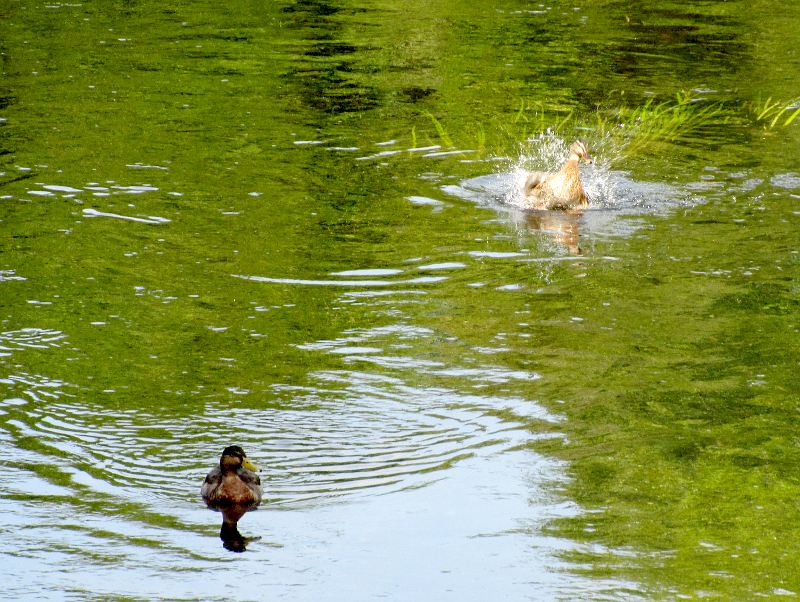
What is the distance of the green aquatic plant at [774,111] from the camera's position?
16719mm

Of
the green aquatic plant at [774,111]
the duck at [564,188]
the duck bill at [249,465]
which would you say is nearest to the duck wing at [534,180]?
the duck at [564,188]

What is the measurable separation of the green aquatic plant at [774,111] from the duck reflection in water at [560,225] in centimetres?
394

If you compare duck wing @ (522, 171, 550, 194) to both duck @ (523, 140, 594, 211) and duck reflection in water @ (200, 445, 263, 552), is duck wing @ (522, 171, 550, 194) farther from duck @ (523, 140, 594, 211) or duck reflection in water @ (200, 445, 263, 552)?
duck reflection in water @ (200, 445, 263, 552)

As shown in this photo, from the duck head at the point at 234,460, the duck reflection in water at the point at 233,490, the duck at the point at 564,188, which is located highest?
the duck at the point at 564,188

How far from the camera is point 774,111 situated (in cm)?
1731

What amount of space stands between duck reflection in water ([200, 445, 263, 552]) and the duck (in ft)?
22.7

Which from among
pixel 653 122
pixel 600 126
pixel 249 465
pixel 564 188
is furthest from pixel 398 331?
pixel 653 122

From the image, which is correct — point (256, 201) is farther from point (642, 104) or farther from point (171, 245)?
point (642, 104)

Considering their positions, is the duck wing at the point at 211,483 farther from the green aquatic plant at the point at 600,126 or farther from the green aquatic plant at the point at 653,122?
the green aquatic plant at the point at 653,122

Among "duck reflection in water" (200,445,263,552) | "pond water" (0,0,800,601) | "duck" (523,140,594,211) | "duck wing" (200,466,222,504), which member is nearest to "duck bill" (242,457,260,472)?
"duck reflection in water" (200,445,263,552)

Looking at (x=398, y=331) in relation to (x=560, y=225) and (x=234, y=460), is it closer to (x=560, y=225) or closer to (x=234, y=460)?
(x=234, y=460)

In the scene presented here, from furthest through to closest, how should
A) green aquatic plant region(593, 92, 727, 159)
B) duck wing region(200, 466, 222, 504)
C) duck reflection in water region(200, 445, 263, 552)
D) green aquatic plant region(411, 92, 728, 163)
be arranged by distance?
1. green aquatic plant region(593, 92, 727, 159)
2. green aquatic plant region(411, 92, 728, 163)
3. duck wing region(200, 466, 222, 504)
4. duck reflection in water region(200, 445, 263, 552)

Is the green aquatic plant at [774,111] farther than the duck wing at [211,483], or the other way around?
the green aquatic plant at [774,111]

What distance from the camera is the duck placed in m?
13.9
